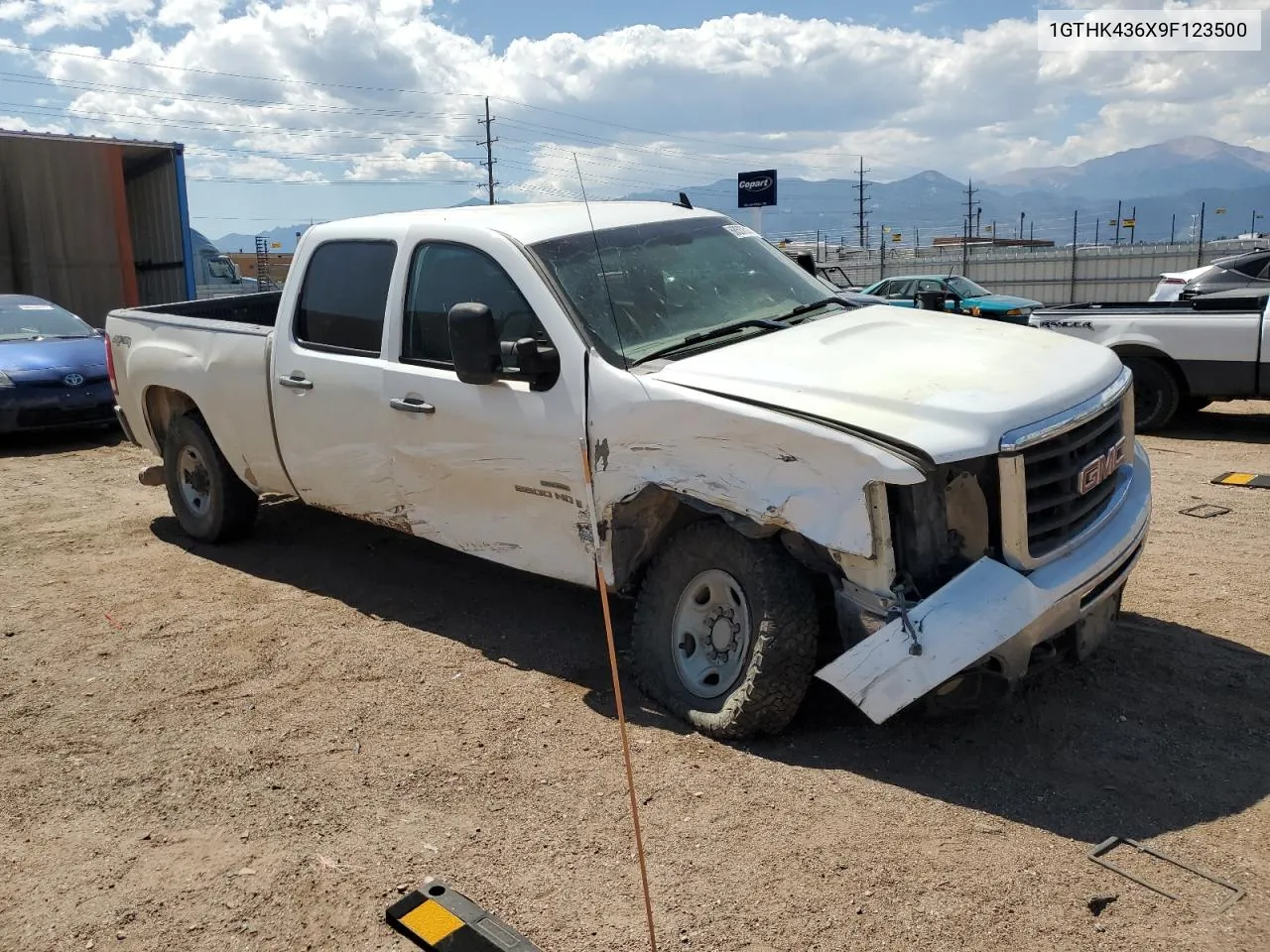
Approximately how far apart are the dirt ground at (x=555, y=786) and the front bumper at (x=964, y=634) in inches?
16.7

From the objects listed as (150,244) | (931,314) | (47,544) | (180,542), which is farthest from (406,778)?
(150,244)

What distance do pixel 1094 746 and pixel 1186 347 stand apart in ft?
23.7

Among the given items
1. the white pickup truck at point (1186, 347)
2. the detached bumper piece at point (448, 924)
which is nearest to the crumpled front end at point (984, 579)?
the detached bumper piece at point (448, 924)

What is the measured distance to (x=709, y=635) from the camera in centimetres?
421

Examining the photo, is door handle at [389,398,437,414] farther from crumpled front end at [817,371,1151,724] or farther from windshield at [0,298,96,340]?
windshield at [0,298,96,340]

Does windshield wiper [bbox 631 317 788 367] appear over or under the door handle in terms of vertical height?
over

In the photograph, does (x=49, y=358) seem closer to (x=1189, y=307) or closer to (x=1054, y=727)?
(x=1054, y=727)

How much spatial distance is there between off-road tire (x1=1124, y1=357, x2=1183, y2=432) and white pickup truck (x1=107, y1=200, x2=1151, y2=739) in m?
6.20

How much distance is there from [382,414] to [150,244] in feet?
56.3

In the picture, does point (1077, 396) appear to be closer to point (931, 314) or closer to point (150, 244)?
point (931, 314)

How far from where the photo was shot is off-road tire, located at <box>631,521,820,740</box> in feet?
12.8

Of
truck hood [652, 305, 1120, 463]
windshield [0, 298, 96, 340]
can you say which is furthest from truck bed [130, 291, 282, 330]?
windshield [0, 298, 96, 340]

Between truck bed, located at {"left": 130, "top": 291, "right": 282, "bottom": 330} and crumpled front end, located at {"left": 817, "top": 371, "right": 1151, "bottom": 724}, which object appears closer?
crumpled front end, located at {"left": 817, "top": 371, "right": 1151, "bottom": 724}

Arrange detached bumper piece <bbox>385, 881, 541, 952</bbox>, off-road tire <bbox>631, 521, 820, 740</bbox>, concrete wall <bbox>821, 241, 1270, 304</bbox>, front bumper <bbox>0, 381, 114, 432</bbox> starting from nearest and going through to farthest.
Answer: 1. detached bumper piece <bbox>385, 881, 541, 952</bbox>
2. off-road tire <bbox>631, 521, 820, 740</bbox>
3. front bumper <bbox>0, 381, 114, 432</bbox>
4. concrete wall <bbox>821, 241, 1270, 304</bbox>
